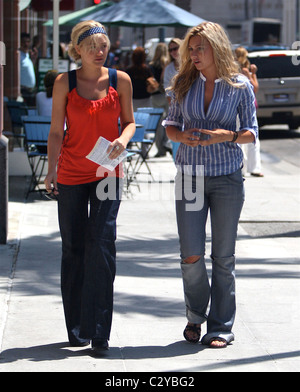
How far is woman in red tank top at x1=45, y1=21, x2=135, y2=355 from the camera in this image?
4.98 m

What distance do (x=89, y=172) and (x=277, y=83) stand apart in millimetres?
13398

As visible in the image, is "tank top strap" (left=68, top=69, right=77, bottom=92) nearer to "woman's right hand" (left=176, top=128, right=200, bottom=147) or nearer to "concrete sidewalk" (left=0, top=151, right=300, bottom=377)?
"woman's right hand" (left=176, top=128, right=200, bottom=147)

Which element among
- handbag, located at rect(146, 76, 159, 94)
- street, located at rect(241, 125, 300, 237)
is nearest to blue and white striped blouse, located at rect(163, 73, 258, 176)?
street, located at rect(241, 125, 300, 237)

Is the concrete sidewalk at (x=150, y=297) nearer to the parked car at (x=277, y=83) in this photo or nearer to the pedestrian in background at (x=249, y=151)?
the pedestrian in background at (x=249, y=151)

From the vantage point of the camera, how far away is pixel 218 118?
5.12 metres

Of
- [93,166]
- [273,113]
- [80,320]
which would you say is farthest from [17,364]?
[273,113]

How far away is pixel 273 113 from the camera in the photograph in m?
18.2

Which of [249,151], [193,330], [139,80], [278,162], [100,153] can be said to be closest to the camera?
[100,153]

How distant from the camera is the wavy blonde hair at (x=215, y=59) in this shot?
504 centimetres

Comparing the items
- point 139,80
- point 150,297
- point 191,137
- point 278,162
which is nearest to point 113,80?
point 191,137

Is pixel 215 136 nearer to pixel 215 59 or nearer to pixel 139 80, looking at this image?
pixel 215 59

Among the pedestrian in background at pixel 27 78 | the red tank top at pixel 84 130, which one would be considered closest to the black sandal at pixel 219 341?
the red tank top at pixel 84 130
